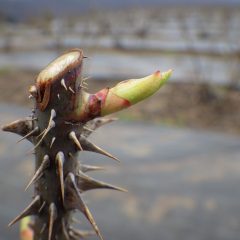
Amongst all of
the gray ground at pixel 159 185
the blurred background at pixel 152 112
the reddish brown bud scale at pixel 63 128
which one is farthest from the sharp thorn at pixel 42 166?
the gray ground at pixel 159 185

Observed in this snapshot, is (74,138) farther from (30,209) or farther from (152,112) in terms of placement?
(152,112)

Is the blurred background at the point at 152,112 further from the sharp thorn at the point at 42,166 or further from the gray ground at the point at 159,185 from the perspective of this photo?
the sharp thorn at the point at 42,166

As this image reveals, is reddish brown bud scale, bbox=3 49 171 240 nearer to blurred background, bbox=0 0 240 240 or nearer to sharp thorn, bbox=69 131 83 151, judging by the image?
sharp thorn, bbox=69 131 83 151

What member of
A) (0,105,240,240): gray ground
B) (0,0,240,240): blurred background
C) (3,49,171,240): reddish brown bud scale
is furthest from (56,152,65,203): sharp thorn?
(0,105,240,240): gray ground

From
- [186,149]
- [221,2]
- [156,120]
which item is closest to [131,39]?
[221,2]

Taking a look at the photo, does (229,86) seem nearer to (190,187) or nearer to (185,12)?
(190,187)

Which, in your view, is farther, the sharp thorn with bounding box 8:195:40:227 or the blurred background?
the blurred background

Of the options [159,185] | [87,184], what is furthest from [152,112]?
[87,184]
